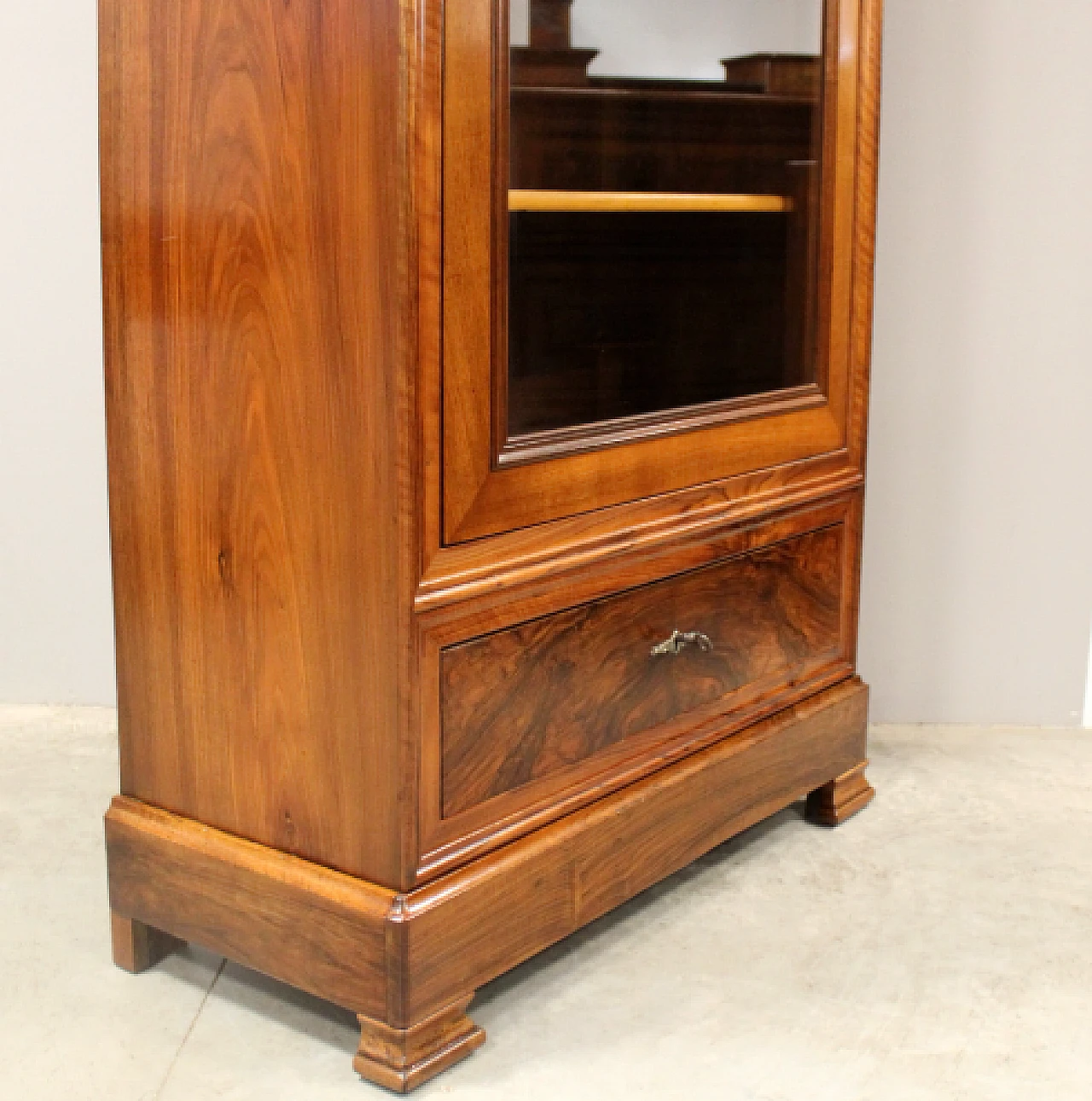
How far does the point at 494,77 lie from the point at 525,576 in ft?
1.46

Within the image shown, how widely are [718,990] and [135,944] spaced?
1.95 ft

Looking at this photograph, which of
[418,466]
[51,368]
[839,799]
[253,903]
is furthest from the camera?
[51,368]

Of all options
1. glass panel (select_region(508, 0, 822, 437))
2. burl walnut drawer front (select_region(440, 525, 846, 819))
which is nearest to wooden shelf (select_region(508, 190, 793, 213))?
glass panel (select_region(508, 0, 822, 437))

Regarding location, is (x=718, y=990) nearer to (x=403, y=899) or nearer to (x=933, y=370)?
(x=403, y=899)

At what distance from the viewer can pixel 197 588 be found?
5.19 feet

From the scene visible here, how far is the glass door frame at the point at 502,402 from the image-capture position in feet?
4.60

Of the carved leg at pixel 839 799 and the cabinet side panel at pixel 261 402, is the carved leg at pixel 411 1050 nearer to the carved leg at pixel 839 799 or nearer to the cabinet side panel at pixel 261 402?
the cabinet side panel at pixel 261 402

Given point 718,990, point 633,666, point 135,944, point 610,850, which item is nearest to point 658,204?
point 633,666

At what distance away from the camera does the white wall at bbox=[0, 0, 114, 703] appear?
2299 mm

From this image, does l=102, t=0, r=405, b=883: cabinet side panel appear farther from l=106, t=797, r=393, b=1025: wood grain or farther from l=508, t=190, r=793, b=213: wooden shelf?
l=508, t=190, r=793, b=213: wooden shelf

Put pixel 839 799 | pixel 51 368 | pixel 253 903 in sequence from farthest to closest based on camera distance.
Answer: pixel 51 368 → pixel 839 799 → pixel 253 903

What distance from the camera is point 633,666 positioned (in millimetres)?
1735

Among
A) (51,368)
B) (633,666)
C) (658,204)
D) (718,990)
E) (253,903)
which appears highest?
(658,204)

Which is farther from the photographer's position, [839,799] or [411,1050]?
[839,799]
